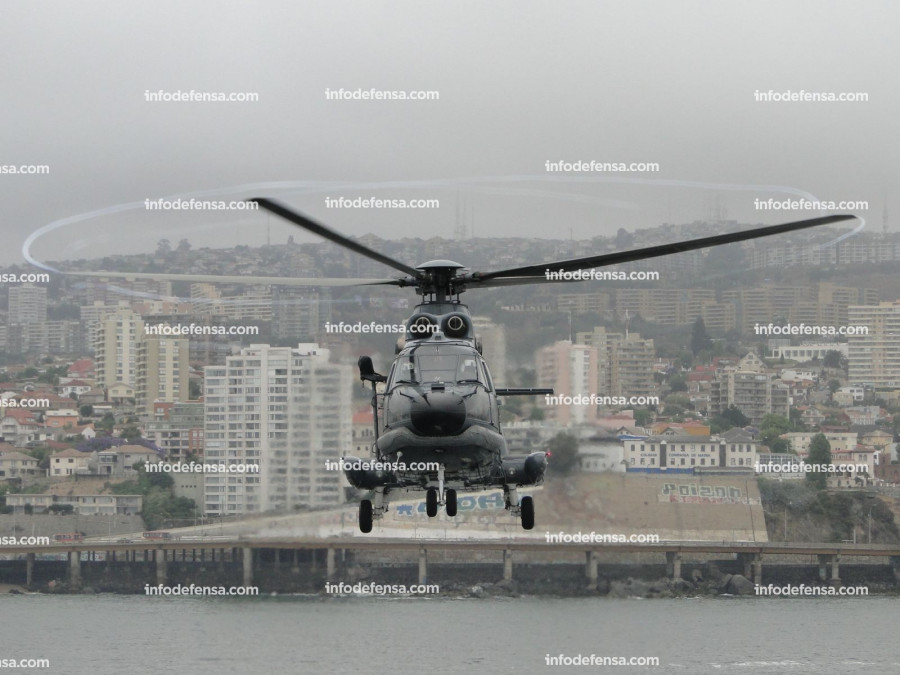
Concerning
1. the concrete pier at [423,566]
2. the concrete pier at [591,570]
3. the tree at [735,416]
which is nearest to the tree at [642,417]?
the concrete pier at [591,570]

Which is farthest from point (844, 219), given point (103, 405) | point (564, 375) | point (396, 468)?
point (103, 405)

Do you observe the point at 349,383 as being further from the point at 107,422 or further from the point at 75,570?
the point at 107,422

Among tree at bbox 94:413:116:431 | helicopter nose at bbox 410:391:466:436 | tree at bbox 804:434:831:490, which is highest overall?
tree at bbox 94:413:116:431

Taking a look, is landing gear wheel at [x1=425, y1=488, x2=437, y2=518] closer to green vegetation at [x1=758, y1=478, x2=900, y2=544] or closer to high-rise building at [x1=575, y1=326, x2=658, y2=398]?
high-rise building at [x1=575, y1=326, x2=658, y2=398]

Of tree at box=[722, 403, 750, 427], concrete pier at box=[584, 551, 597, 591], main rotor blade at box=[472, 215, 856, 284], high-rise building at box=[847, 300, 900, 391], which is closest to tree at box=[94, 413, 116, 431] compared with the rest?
concrete pier at box=[584, 551, 597, 591]

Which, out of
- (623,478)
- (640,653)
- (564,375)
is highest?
(564,375)

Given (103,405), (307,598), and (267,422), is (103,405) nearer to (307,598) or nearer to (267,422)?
(307,598)
